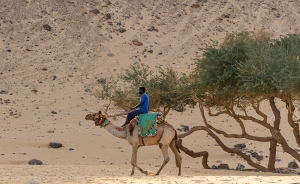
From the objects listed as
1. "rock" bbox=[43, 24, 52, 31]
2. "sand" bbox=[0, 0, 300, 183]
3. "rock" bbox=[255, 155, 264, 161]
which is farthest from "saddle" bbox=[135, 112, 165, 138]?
"rock" bbox=[43, 24, 52, 31]

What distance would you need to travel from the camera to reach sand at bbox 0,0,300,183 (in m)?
25.6

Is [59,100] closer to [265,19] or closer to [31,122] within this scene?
[31,122]

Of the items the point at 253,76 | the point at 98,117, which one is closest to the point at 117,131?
the point at 98,117

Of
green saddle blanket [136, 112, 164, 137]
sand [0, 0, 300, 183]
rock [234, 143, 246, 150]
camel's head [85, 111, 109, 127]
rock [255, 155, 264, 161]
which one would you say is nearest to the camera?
green saddle blanket [136, 112, 164, 137]

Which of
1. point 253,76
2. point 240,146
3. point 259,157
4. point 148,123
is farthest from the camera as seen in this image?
point 240,146

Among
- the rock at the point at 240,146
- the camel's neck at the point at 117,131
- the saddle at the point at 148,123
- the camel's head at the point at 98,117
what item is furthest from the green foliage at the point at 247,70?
the rock at the point at 240,146

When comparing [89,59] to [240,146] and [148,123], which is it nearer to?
[240,146]

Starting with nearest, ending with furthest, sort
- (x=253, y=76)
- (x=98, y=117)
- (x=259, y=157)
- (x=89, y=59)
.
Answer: (x=98, y=117), (x=253, y=76), (x=259, y=157), (x=89, y=59)

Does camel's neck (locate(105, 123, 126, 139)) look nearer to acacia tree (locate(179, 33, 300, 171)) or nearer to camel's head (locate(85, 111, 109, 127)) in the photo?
camel's head (locate(85, 111, 109, 127))

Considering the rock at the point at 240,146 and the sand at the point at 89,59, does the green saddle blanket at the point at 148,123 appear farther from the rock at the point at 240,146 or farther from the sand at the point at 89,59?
the rock at the point at 240,146

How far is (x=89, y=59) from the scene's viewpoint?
134 feet

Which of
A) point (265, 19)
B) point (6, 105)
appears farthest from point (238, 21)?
point (6, 105)

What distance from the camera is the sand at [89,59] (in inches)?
1008

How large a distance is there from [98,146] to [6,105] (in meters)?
7.77
